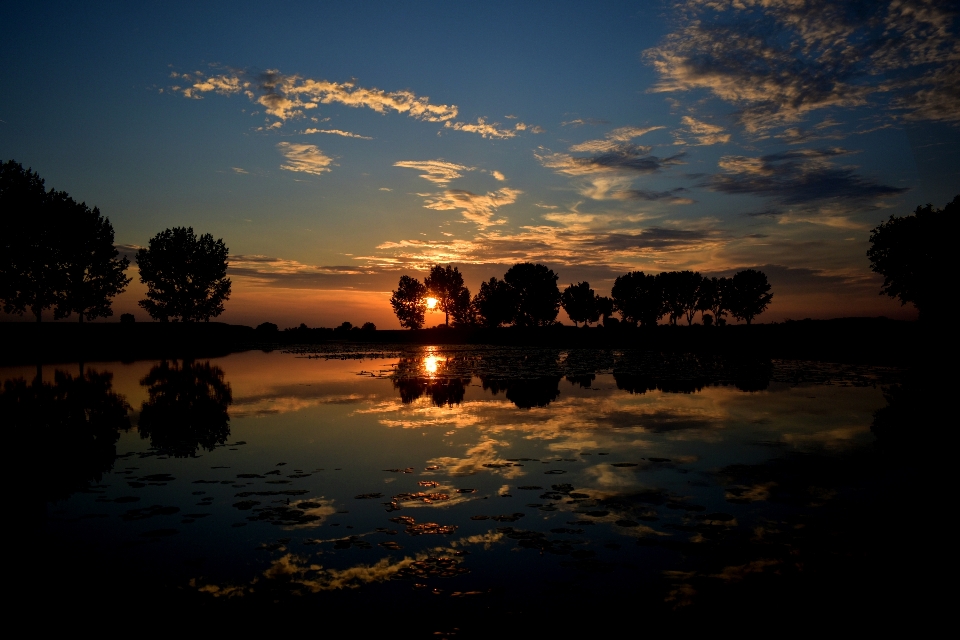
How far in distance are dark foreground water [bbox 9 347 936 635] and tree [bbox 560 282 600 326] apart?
126108 mm

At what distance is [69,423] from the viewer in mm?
18031

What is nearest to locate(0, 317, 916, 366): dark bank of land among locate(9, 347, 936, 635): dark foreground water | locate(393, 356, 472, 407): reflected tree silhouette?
locate(393, 356, 472, 407): reflected tree silhouette

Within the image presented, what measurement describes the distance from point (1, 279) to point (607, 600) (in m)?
72.2

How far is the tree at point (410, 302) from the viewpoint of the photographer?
137 metres

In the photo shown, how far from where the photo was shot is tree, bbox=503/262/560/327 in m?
131

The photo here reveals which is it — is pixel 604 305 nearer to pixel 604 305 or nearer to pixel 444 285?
pixel 604 305

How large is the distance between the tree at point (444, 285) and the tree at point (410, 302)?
3.79 meters

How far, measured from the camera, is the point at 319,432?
1698 cm

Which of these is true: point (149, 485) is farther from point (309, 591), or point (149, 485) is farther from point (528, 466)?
point (528, 466)

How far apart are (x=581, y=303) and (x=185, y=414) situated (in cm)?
13298

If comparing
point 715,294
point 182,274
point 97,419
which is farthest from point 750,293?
point 97,419

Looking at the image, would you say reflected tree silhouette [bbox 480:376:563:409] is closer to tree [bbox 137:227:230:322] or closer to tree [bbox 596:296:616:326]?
tree [bbox 137:227:230:322]

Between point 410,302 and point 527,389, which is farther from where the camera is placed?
point 410,302

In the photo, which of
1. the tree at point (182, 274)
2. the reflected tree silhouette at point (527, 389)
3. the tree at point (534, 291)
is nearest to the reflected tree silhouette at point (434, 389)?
the reflected tree silhouette at point (527, 389)
